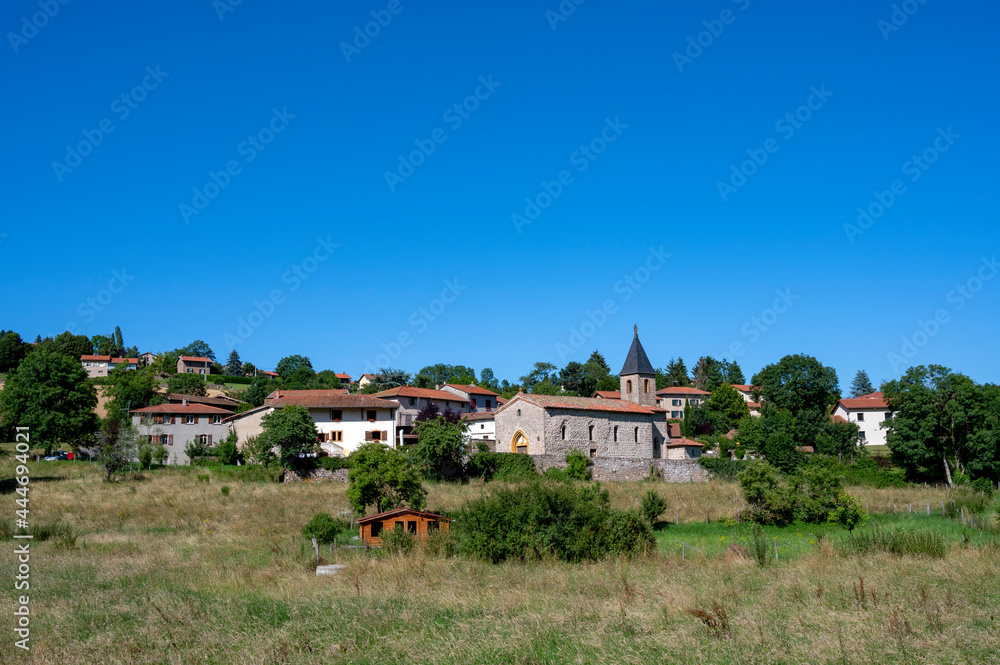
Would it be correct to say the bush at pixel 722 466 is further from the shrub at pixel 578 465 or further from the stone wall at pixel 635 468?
the shrub at pixel 578 465

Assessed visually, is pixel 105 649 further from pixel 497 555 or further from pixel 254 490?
pixel 254 490

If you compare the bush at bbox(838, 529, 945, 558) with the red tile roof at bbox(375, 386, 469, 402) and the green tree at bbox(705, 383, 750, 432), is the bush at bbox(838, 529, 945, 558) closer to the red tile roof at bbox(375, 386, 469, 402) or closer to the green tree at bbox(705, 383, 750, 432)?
the red tile roof at bbox(375, 386, 469, 402)

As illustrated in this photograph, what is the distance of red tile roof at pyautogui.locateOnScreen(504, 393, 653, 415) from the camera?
4975 cm

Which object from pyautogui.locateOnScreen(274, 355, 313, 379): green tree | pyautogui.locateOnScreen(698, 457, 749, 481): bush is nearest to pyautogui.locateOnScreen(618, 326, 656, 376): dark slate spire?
pyautogui.locateOnScreen(698, 457, 749, 481): bush

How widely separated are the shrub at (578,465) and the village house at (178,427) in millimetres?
26715

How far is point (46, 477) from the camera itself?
3991cm

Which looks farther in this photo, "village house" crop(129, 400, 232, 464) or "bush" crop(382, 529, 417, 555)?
"village house" crop(129, 400, 232, 464)

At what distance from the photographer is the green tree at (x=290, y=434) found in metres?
42.8

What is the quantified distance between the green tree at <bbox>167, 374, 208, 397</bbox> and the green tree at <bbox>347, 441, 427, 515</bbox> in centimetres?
5899

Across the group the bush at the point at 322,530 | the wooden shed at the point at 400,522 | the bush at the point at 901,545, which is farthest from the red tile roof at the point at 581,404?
the bush at the point at 901,545

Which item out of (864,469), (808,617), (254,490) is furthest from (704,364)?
(808,617)

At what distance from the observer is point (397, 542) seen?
20.2 metres

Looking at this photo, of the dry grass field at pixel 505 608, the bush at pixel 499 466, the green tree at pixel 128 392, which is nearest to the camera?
the dry grass field at pixel 505 608

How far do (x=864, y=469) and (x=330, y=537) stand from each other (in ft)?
123
